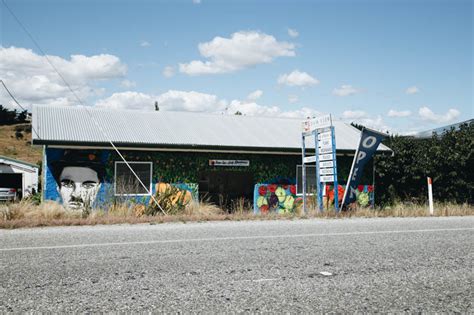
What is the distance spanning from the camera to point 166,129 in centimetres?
1894

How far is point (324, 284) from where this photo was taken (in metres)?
4.80

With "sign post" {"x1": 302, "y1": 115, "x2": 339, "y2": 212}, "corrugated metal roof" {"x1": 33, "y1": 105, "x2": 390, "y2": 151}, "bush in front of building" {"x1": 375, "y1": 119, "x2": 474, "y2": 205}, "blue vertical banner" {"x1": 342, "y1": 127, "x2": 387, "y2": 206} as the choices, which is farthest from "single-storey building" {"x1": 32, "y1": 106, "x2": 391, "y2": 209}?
"sign post" {"x1": 302, "y1": 115, "x2": 339, "y2": 212}

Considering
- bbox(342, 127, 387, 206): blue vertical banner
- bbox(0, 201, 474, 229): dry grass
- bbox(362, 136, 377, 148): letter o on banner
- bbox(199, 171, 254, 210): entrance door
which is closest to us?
bbox(0, 201, 474, 229): dry grass

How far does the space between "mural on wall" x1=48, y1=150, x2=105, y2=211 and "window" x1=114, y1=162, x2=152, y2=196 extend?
1.94ft

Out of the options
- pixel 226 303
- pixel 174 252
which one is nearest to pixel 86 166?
pixel 174 252

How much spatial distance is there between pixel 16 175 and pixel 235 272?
89.1 feet

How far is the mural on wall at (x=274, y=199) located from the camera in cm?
1889

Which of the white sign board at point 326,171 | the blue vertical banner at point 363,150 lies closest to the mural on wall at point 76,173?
the white sign board at point 326,171

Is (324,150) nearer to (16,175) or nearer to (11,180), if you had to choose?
(16,175)

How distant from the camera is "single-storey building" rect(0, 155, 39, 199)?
28.3 meters

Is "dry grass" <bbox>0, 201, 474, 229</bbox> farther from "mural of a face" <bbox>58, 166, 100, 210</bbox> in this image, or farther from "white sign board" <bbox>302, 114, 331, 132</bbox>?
"mural of a face" <bbox>58, 166, 100, 210</bbox>

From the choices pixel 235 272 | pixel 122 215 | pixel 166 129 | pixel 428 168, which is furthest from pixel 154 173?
pixel 235 272

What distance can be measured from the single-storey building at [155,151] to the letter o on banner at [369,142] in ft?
10.7

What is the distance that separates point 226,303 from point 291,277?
117 centimetres
